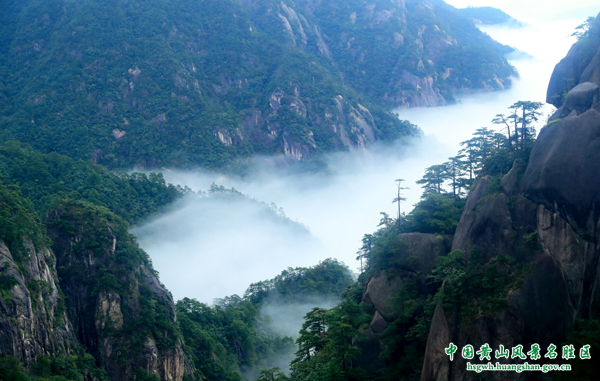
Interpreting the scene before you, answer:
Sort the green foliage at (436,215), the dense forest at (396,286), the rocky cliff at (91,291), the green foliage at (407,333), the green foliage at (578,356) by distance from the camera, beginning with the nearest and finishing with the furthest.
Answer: the green foliage at (578,356) < the dense forest at (396,286) < the green foliage at (407,333) < the green foliage at (436,215) < the rocky cliff at (91,291)

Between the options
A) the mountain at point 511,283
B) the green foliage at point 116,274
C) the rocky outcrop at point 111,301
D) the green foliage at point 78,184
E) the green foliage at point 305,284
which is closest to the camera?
the mountain at point 511,283

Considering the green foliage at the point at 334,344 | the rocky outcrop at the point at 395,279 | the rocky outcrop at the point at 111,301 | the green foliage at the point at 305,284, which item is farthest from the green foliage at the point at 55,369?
the green foliage at the point at 305,284

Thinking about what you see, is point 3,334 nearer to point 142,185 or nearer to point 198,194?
point 142,185

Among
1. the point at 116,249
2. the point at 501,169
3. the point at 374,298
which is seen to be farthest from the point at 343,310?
the point at 116,249

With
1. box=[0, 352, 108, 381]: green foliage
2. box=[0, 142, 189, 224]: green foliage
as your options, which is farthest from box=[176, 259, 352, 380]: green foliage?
box=[0, 142, 189, 224]: green foliage

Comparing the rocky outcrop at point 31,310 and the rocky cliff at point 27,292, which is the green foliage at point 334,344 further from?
the rocky cliff at point 27,292

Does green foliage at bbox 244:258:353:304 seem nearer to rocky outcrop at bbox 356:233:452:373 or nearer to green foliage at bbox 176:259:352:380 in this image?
A: green foliage at bbox 176:259:352:380

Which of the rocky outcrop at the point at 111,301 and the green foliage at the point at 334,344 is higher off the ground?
the rocky outcrop at the point at 111,301
